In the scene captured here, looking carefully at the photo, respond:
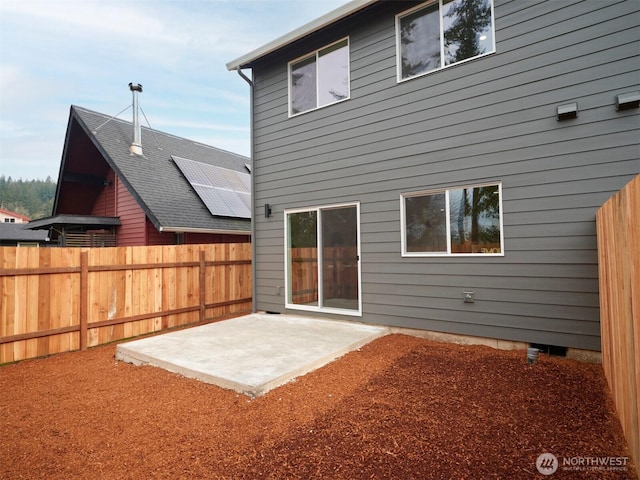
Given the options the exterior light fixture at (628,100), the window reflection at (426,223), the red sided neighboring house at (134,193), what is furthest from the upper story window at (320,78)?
the red sided neighboring house at (134,193)

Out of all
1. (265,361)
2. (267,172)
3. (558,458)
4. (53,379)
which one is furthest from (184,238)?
(558,458)

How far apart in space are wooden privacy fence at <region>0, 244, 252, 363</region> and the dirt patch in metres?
1.08

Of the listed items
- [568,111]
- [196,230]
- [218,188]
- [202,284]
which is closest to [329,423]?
[568,111]

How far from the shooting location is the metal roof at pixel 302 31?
17.9 feet

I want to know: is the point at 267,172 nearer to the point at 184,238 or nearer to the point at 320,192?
the point at 320,192

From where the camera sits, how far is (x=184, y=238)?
9.61 m

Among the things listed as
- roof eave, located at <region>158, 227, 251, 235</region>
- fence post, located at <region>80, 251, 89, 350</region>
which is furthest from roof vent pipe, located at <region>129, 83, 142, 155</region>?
fence post, located at <region>80, 251, 89, 350</region>

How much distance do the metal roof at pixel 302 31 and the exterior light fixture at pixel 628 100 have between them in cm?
361

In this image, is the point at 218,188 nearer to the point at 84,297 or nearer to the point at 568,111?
the point at 84,297

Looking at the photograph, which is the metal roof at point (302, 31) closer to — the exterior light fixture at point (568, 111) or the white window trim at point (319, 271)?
the white window trim at point (319, 271)

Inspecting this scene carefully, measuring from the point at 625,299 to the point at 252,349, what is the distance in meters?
3.75

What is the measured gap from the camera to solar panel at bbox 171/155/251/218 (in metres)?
10.5

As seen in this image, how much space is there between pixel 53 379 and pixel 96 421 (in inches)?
66.0

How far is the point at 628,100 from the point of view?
3.62 metres
